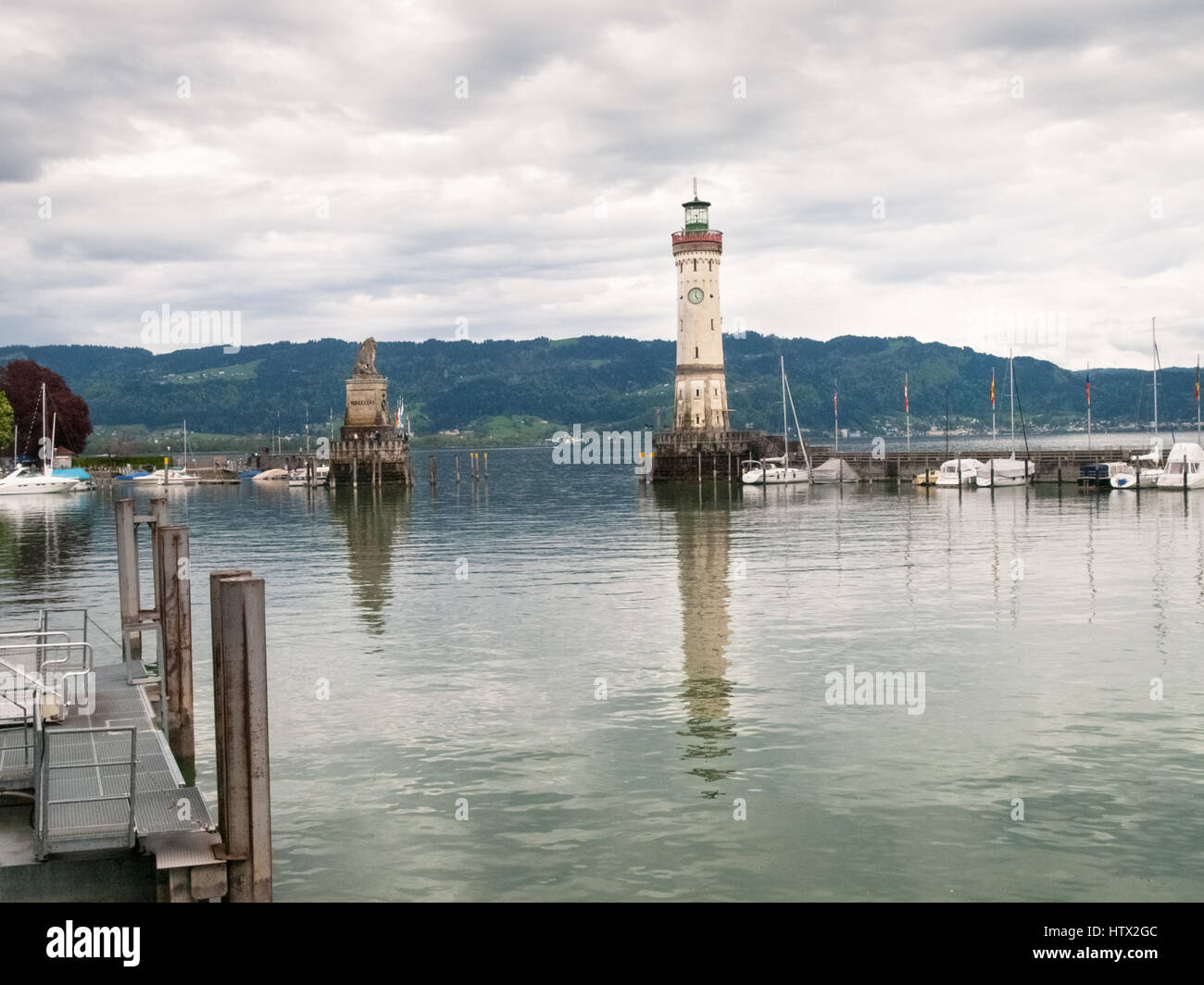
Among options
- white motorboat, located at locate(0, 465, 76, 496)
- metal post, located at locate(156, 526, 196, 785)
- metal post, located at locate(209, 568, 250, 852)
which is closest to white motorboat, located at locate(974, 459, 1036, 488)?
white motorboat, located at locate(0, 465, 76, 496)

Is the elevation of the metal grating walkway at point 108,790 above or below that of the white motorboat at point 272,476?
below

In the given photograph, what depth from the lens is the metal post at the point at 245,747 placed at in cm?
1255

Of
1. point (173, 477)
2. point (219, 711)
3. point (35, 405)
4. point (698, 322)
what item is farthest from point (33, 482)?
point (219, 711)

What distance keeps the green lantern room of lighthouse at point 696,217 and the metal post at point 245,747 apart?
98.6 metres

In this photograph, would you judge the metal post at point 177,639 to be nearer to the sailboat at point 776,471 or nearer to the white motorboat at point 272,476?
the sailboat at point 776,471

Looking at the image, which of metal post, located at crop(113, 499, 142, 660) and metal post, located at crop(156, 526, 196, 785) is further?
metal post, located at crop(113, 499, 142, 660)

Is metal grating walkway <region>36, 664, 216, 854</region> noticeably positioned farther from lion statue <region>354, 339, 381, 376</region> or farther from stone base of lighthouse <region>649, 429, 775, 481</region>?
lion statue <region>354, 339, 381, 376</region>

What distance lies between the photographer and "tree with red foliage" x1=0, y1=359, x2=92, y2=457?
12925cm

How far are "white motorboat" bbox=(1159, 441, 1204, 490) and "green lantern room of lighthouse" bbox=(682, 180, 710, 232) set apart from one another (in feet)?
143

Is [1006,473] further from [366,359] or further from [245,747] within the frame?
[245,747]

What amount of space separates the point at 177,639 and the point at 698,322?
289 feet

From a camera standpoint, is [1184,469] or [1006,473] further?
[1006,473]

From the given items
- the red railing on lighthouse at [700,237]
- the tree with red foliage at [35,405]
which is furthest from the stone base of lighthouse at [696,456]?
the tree with red foliage at [35,405]

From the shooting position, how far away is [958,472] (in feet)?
315
